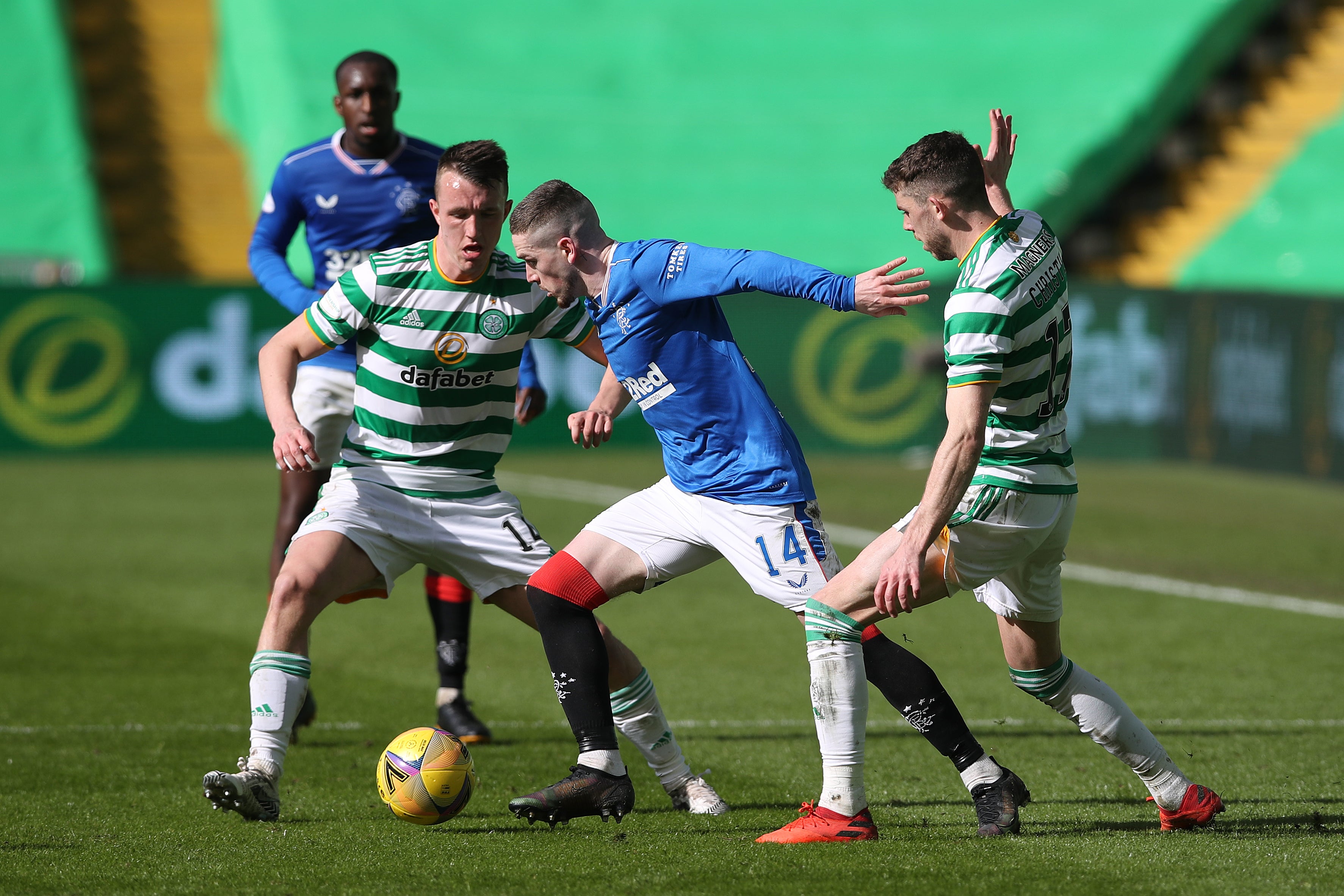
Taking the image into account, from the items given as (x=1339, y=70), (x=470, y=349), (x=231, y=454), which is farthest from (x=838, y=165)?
(x=470, y=349)

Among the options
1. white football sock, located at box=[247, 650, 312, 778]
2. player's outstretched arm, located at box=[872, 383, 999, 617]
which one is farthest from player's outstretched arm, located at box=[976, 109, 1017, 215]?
white football sock, located at box=[247, 650, 312, 778]

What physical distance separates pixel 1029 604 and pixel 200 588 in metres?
6.61

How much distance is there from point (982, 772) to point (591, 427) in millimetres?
1612

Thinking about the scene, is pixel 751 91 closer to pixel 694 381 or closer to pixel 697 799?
pixel 694 381

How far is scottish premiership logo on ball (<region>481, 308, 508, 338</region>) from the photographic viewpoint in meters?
5.22

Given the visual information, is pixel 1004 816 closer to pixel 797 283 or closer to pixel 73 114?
pixel 797 283

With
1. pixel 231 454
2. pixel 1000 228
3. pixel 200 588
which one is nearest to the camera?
pixel 1000 228

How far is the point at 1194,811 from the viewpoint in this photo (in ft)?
15.4

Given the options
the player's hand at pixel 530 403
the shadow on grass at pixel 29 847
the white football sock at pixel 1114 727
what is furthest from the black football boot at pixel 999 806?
the shadow on grass at pixel 29 847

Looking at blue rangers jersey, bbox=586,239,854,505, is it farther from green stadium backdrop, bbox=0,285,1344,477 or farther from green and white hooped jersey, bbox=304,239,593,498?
green stadium backdrop, bbox=0,285,1344,477

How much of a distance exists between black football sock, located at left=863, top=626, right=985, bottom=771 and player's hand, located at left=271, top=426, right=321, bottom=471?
5.88 feet

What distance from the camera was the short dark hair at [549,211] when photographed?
4.72 metres

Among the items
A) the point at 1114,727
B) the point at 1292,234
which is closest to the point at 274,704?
the point at 1114,727

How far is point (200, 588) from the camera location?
984cm
